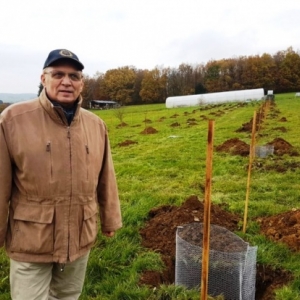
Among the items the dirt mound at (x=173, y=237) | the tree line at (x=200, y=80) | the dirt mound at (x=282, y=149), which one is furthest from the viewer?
the tree line at (x=200, y=80)

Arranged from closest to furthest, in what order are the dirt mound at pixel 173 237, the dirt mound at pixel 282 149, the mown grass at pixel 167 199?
1. the mown grass at pixel 167 199
2. the dirt mound at pixel 173 237
3. the dirt mound at pixel 282 149

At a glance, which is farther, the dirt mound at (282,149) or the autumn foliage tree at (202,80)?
the autumn foliage tree at (202,80)

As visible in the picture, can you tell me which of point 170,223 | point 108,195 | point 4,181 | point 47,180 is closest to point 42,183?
point 47,180

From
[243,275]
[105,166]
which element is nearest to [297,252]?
Answer: [243,275]

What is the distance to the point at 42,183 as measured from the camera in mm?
2244

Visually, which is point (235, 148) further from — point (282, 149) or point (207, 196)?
point (207, 196)

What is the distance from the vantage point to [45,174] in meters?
2.25

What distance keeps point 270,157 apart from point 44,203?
9098 millimetres

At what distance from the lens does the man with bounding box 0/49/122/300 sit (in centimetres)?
223

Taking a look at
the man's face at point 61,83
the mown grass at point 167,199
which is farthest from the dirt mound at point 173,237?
the man's face at point 61,83

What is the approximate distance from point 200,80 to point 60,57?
7496cm

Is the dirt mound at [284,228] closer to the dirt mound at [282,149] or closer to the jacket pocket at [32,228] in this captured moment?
the jacket pocket at [32,228]

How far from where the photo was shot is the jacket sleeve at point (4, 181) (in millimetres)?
2197

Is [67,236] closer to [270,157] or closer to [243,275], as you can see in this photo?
[243,275]
